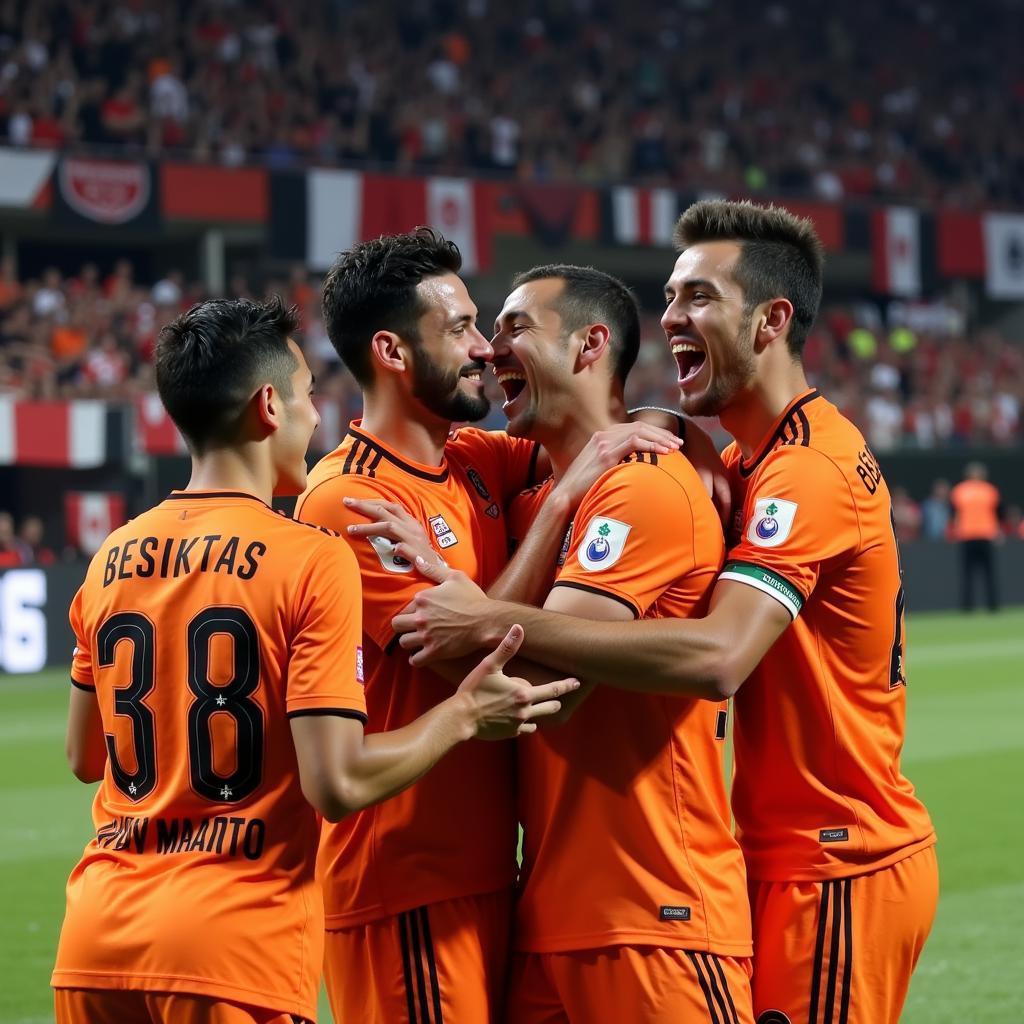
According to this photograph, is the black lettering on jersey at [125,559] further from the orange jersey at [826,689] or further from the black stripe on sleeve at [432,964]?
the orange jersey at [826,689]

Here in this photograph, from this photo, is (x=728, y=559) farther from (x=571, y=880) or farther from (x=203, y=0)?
(x=203, y=0)

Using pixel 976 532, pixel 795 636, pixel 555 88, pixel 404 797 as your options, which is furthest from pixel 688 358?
pixel 555 88

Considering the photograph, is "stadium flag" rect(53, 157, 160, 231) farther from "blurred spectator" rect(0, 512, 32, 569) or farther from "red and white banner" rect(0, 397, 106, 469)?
"blurred spectator" rect(0, 512, 32, 569)

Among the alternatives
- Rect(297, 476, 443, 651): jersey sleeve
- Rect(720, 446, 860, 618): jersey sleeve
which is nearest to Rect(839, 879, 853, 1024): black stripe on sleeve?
Rect(720, 446, 860, 618): jersey sleeve

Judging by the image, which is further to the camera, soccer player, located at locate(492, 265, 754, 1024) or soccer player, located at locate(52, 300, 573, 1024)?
soccer player, located at locate(492, 265, 754, 1024)

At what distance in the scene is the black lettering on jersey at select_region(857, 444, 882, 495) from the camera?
12.3 ft

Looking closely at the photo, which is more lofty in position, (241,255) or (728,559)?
(241,255)

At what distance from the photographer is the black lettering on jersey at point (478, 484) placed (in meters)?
4.11

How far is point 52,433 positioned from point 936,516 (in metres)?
13.4

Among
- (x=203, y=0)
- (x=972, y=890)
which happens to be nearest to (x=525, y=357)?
(x=972, y=890)

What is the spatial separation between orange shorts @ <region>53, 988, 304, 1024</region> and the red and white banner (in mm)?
16238

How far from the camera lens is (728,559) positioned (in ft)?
11.9

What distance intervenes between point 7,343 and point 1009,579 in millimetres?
15020

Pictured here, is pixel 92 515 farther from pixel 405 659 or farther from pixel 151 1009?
pixel 151 1009
